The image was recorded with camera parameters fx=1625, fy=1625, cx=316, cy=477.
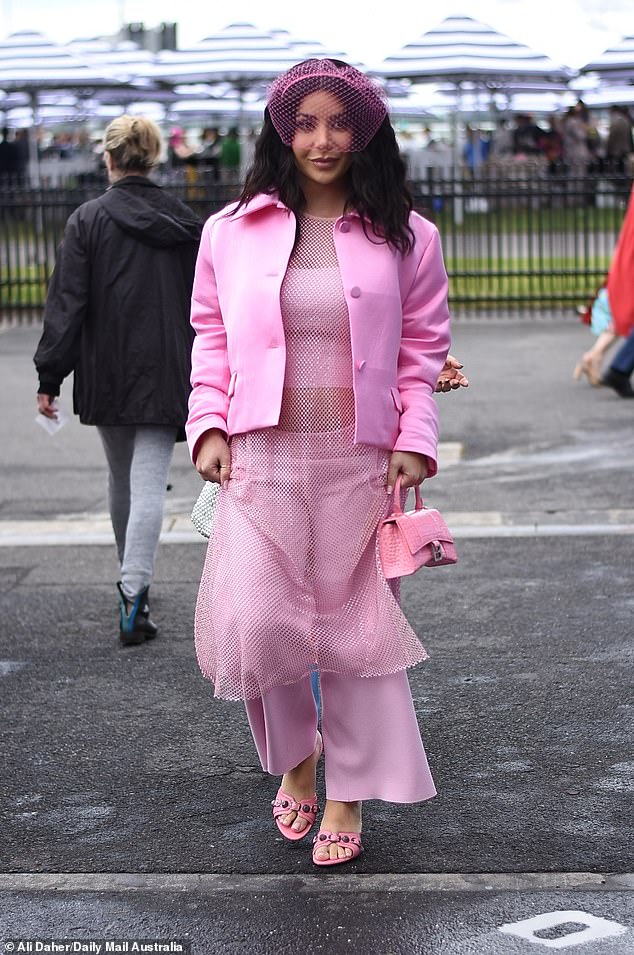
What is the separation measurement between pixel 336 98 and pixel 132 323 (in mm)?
2355

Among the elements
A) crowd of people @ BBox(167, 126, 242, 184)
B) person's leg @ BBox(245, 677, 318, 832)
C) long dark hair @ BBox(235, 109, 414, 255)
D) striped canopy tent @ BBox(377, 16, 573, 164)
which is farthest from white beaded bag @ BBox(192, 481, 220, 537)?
crowd of people @ BBox(167, 126, 242, 184)

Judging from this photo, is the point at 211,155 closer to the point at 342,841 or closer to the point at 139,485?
the point at 139,485

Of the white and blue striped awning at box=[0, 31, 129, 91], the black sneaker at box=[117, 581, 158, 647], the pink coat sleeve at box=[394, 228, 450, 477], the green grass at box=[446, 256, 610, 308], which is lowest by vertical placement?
the green grass at box=[446, 256, 610, 308]

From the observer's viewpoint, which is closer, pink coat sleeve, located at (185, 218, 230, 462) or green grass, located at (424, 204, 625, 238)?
pink coat sleeve, located at (185, 218, 230, 462)

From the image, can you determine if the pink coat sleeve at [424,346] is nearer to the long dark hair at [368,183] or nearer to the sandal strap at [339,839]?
the long dark hair at [368,183]

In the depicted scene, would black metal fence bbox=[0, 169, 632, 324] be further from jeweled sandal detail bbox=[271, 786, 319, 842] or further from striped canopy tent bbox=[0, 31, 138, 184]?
jeweled sandal detail bbox=[271, 786, 319, 842]

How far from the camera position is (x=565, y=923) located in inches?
141

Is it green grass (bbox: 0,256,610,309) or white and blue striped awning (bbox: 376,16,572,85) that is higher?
white and blue striped awning (bbox: 376,16,572,85)

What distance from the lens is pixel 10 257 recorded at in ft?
56.8

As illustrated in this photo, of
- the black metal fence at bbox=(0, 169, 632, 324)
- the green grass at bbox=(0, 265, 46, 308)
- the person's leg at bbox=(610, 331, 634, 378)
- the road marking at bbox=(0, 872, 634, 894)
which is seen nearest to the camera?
the road marking at bbox=(0, 872, 634, 894)

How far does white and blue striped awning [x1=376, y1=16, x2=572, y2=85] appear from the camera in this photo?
84.9 ft

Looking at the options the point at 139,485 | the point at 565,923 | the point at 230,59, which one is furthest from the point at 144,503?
the point at 230,59

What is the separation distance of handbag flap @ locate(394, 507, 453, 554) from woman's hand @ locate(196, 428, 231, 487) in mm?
441

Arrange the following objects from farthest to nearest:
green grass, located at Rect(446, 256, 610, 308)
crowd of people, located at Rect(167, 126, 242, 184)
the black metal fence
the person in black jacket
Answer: crowd of people, located at Rect(167, 126, 242, 184), green grass, located at Rect(446, 256, 610, 308), the black metal fence, the person in black jacket
